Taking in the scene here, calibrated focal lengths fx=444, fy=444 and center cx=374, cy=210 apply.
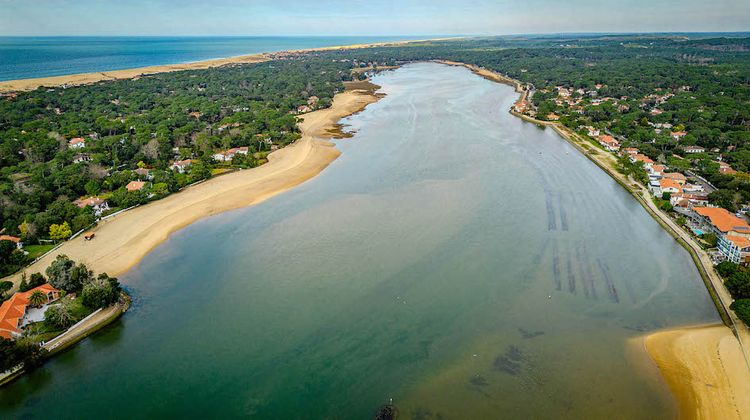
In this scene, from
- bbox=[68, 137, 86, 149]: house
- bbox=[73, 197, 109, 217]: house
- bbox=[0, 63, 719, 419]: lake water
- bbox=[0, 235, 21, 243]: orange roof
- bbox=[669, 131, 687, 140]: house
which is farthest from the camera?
bbox=[669, 131, 687, 140]: house

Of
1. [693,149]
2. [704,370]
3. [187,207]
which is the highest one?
[693,149]

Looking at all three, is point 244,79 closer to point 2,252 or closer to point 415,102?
point 415,102

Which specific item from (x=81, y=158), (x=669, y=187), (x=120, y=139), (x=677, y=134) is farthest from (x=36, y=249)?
(x=677, y=134)

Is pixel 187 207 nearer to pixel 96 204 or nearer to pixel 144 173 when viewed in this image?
pixel 96 204

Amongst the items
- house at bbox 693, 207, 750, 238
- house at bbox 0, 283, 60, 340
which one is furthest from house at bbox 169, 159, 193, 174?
house at bbox 693, 207, 750, 238

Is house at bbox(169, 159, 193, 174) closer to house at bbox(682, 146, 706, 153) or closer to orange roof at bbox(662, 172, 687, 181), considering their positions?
orange roof at bbox(662, 172, 687, 181)
